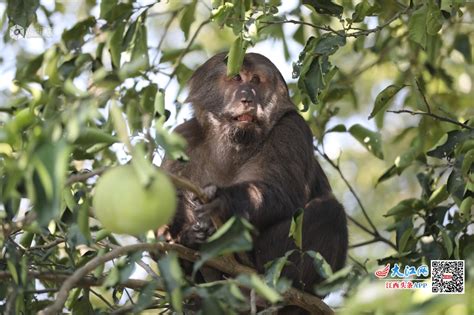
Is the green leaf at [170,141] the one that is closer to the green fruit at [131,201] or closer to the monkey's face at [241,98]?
the green fruit at [131,201]

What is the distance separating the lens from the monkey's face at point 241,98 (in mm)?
8062

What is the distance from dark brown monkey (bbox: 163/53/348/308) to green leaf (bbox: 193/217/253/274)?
7.72ft

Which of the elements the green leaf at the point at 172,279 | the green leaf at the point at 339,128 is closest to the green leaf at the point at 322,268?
the green leaf at the point at 172,279

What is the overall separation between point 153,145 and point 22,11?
290 cm

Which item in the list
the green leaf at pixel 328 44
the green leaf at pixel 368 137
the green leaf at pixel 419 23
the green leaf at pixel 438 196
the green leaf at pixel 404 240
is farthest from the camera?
the green leaf at pixel 368 137

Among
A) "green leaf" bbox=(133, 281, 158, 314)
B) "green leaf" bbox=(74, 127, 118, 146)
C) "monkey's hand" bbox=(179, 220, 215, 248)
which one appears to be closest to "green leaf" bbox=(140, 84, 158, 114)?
"monkey's hand" bbox=(179, 220, 215, 248)

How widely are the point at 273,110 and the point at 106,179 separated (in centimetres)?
441

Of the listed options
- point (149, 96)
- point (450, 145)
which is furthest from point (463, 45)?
point (149, 96)

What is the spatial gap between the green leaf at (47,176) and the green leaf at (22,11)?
336 cm

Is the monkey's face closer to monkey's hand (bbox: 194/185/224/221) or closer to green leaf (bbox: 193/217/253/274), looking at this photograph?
monkey's hand (bbox: 194/185/224/221)

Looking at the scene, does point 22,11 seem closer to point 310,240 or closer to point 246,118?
point 246,118

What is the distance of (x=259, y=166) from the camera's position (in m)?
7.96

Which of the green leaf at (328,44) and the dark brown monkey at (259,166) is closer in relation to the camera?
the green leaf at (328,44)

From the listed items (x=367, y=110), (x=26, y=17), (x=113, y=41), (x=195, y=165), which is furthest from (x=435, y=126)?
(x=367, y=110)
